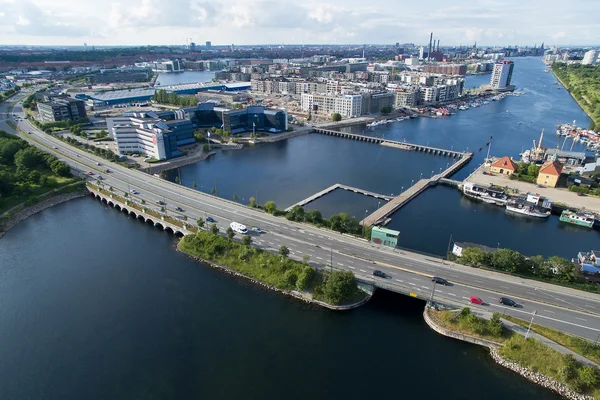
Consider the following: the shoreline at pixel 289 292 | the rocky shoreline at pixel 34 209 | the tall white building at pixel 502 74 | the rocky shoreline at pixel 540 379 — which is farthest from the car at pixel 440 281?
the tall white building at pixel 502 74

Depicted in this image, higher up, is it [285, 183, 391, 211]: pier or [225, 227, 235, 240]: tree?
[225, 227, 235, 240]: tree

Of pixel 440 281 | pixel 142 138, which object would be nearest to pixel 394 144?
pixel 142 138

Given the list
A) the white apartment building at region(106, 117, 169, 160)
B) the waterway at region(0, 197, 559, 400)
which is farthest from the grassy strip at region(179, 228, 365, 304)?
the white apartment building at region(106, 117, 169, 160)

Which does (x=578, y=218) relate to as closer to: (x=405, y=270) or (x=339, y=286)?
(x=405, y=270)

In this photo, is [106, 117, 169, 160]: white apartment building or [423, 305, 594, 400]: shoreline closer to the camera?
[423, 305, 594, 400]: shoreline

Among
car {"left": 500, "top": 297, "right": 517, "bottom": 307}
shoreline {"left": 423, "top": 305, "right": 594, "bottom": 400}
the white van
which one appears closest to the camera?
shoreline {"left": 423, "top": 305, "right": 594, "bottom": 400}

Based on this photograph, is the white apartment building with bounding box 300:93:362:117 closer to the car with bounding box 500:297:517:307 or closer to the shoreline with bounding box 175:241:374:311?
the shoreline with bounding box 175:241:374:311

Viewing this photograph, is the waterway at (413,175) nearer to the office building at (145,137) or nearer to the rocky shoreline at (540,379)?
the office building at (145,137)
